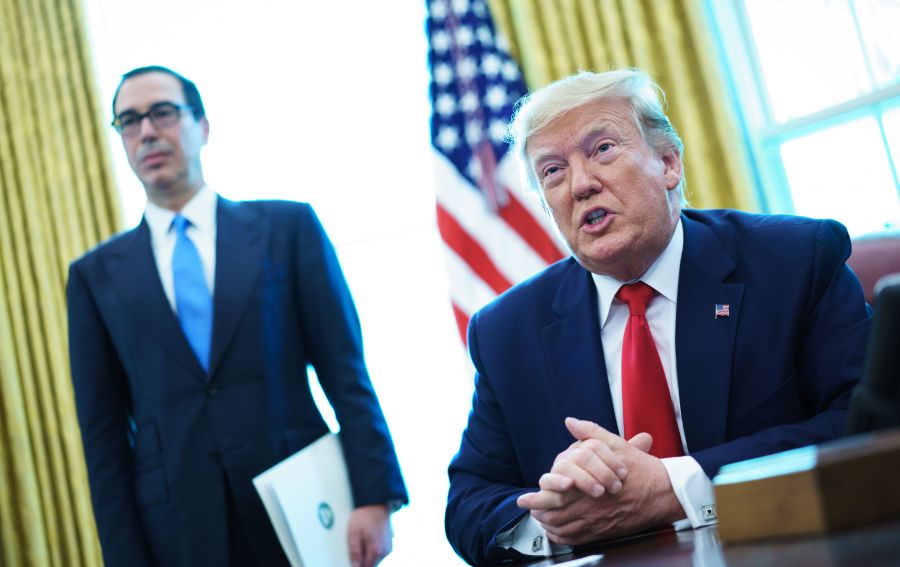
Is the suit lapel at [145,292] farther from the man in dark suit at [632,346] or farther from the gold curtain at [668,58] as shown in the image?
the gold curtain at [668,58]

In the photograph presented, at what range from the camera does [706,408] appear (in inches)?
69.8

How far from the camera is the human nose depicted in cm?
205

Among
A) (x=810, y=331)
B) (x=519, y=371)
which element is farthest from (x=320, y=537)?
(x=810, y=331)

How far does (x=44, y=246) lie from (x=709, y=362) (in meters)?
3.96

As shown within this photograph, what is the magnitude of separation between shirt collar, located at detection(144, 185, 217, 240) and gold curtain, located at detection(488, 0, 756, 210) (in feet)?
5.54

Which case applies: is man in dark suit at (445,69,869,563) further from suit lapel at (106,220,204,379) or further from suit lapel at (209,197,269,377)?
suit lapel at (106,220,204,379)

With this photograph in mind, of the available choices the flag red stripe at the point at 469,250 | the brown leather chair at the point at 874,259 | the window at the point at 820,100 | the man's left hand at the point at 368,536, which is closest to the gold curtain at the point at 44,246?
the flag red stripe at the point at 469,250

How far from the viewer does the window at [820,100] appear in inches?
145

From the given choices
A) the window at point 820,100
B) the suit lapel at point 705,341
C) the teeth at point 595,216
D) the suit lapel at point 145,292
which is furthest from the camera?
the window at point 820,100

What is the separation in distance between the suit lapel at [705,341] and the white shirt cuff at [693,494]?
0.21m

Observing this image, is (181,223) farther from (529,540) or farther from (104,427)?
(529,540)

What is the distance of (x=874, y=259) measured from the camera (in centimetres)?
209

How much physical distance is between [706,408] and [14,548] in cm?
400

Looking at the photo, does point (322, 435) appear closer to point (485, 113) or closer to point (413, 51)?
point (485, 113)
